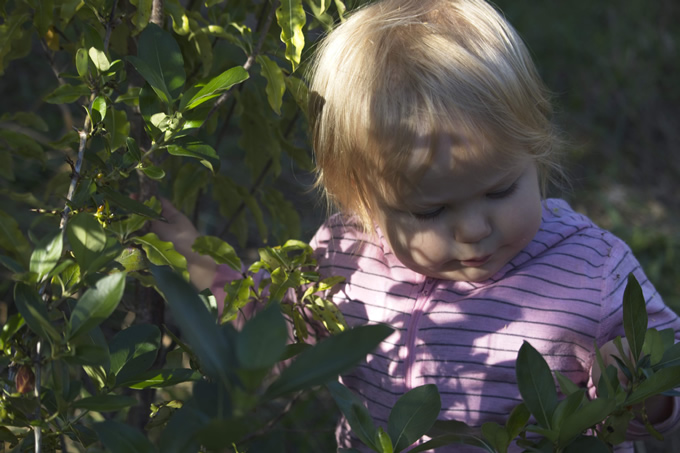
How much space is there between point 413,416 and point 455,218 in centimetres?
50

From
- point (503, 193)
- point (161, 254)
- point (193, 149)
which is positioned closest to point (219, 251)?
point (161, 254)

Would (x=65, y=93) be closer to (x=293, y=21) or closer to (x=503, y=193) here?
(x=293, y=21)

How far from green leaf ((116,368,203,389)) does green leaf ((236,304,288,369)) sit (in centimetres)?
33

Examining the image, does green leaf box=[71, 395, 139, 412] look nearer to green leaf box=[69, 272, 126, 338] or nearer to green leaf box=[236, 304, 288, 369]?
green leaf box=[69, 272, 126, 338]

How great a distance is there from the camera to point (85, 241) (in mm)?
800

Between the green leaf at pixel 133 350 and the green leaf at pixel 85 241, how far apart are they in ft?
0.58

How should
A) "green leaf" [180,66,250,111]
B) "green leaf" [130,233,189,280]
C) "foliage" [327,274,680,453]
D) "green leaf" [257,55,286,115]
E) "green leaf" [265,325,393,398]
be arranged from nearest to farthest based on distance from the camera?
1. "green leaf" [265,325,393,398]
2. "foliage" [327,274,680,453]
3. "green leaf" [180,66,250,111]
4. "green leaf" [130,233,189,280]
5. "green leaf" [257,55,286,115]

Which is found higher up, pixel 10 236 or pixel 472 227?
pixel 10 236

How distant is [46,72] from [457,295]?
11.3ft

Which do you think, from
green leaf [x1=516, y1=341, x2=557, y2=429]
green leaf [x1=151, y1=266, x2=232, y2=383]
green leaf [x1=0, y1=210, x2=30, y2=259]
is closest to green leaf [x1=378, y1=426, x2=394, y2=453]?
green leaf [x1=516, y1=341, x2=557, y2=429]

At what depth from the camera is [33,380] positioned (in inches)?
36.9

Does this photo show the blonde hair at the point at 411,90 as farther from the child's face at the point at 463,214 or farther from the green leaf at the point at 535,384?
the green leaf at the point at 535,384

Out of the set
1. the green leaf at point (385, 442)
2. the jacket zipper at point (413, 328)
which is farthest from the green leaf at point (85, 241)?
the jacket zipper at point (413, 328)

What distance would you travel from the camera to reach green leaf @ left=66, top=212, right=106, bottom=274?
80cm
